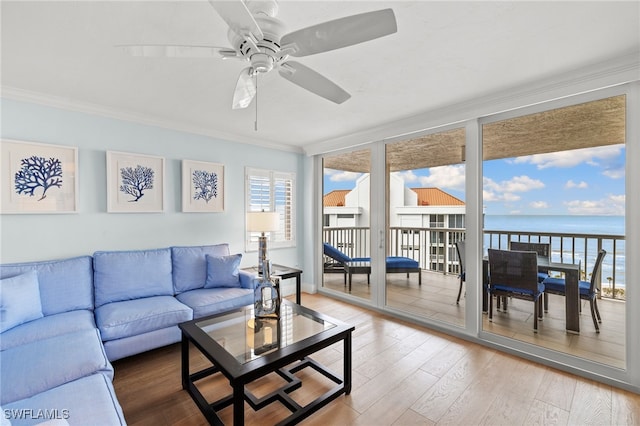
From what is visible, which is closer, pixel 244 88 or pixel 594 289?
pixel 244 88

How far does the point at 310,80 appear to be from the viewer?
1.68 metres

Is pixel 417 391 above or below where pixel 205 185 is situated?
below

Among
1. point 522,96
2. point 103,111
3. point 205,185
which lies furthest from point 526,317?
point 103,111

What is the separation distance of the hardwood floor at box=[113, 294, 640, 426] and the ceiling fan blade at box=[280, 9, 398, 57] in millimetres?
2182

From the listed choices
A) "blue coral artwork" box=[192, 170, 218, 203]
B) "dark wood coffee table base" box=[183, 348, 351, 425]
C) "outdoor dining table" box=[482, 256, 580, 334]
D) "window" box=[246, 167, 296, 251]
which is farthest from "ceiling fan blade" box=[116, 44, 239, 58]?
"outdoor dining table" box=[482, 256, 580, 334]

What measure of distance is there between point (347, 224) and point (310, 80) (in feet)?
9.70

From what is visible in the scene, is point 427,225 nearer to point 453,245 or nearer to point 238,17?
point 453,245

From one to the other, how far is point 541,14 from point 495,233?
6.27ft

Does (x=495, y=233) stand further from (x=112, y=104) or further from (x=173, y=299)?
(x=112, y=104)

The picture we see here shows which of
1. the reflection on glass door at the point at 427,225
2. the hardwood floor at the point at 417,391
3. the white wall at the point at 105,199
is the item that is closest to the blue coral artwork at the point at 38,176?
the white wall at the point at 105,199

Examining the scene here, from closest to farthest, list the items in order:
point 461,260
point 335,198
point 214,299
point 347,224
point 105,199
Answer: point 214,299 → point 105,199 → point 461,260 → point 347,224 → point 335,198

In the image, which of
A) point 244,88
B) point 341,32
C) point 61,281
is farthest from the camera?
point 61,281

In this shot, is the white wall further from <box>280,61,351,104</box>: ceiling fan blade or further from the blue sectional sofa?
<box>280,61,351,104</box>: ceiling fan blade

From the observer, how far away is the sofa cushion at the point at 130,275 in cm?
272
